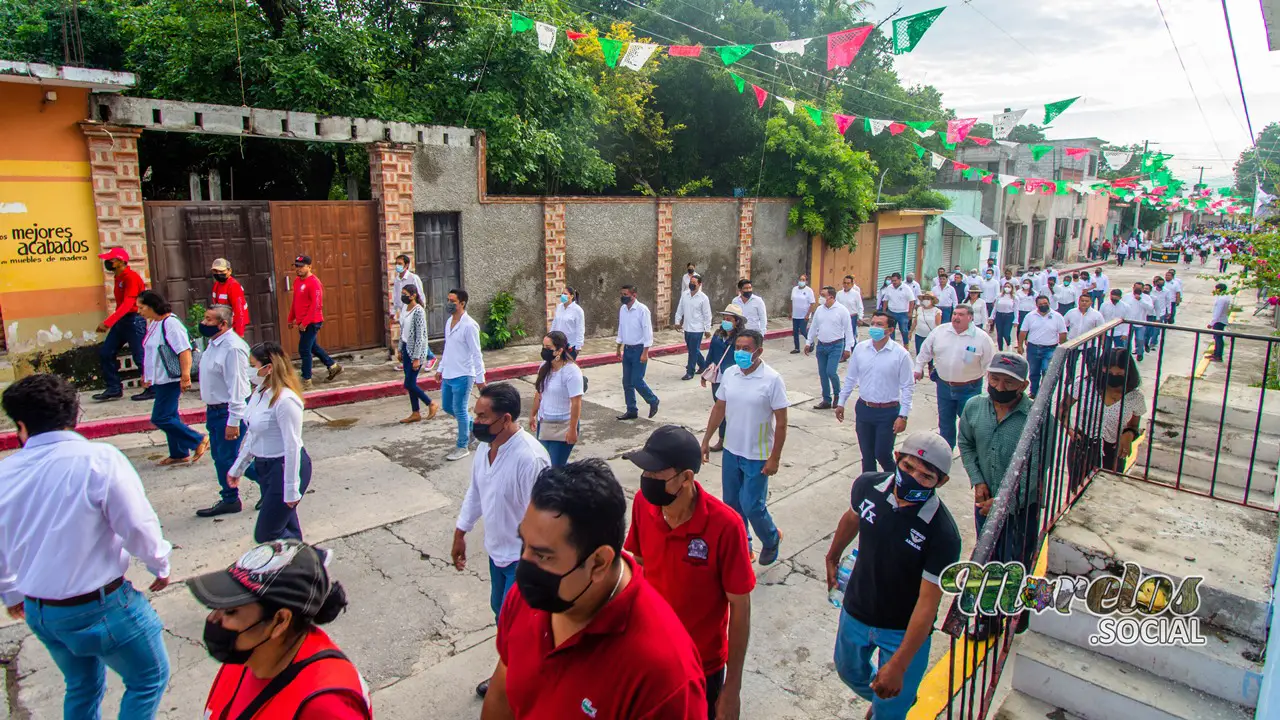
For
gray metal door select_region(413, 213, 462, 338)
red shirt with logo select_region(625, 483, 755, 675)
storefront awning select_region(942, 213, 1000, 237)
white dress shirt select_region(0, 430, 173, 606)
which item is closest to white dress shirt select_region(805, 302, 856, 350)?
gray metal door select_region(413, 213, 462, 338)

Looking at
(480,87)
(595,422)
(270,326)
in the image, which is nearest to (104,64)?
(480,87)

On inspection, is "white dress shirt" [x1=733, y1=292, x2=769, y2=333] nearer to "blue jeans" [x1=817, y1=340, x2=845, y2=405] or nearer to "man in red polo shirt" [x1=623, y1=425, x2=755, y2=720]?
"blue jeans" [x1=817, y1=340, x2=845, y2=405]

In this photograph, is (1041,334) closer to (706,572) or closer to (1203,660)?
(1203,660)

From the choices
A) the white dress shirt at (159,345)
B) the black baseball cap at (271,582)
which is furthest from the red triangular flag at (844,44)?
the black baseball cap at (271,582)

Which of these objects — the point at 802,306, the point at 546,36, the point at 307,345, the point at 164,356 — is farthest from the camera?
the point at 802,306

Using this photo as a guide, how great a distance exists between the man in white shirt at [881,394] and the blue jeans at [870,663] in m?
3.29

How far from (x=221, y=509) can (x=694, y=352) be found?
7569 mm

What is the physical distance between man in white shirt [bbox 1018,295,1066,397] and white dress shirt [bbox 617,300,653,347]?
551 cm

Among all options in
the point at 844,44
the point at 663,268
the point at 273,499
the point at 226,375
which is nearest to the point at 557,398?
the point at 273,499

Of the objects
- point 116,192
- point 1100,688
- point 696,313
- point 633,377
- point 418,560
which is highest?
point 116,192

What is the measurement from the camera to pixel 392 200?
40.4 feet

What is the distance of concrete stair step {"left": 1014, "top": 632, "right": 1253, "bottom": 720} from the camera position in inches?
138

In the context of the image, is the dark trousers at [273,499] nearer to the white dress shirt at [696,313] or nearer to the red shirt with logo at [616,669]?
the red shirt with logo at [616,669]

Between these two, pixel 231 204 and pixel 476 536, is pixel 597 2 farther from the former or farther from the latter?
pixel 476 536
